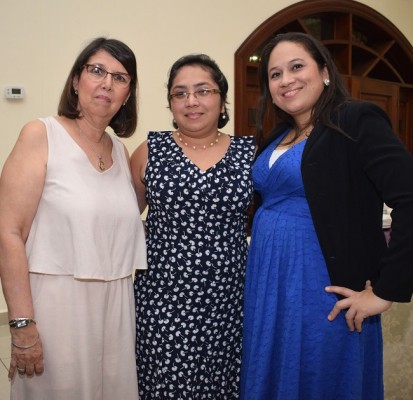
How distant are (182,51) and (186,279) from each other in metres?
3.05

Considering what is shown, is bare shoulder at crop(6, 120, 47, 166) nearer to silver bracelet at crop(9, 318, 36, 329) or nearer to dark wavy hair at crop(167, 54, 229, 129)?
silver bracelet at crop(9, 318, 36, 329)

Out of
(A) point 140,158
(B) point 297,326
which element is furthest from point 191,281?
(A) point 140,158

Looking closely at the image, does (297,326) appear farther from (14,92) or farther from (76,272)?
(14,92)

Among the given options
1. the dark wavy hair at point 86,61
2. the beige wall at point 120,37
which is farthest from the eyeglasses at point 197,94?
the beige wall at point 120,37

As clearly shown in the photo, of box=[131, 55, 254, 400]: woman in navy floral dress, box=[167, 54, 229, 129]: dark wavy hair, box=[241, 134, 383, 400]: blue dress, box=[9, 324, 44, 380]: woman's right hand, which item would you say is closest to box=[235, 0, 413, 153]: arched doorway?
box=[167, 54, 229, 129]: dark wavy hair

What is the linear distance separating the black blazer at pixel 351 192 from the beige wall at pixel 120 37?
191 centimetres

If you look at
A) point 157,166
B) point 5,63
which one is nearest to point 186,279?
point 157,166

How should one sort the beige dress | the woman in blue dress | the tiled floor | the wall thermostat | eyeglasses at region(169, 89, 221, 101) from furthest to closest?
the wall thermostat, the tiled floor, eyeglasses at region(169, 89, 221, 101), the beige dress, the woman in blue dress

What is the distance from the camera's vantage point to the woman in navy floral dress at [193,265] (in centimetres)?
168

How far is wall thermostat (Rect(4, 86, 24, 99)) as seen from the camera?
3420 millimetres

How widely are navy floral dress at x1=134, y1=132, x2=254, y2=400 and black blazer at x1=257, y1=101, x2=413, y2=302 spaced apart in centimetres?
37

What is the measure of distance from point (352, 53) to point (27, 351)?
5.54 m

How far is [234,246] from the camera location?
1.72 meters

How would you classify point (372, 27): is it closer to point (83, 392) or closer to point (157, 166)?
point (157, 166)
